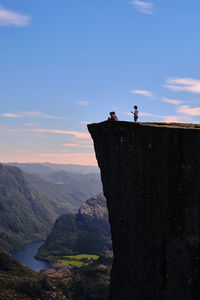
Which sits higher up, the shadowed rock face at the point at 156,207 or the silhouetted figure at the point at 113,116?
the silhouetted figure at the point at 113,116

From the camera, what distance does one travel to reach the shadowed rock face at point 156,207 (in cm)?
2194

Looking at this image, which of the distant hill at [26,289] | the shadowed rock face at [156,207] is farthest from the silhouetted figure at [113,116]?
the distant hill at [26,289]

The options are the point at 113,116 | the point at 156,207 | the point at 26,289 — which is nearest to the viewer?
the point at 156,207

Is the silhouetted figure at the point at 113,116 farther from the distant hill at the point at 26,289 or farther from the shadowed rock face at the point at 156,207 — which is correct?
the distant hill at the point at 26,289

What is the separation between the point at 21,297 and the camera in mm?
155375

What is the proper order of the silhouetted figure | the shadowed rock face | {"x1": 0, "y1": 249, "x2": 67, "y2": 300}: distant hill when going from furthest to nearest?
{"x1": 0, "y1": 249, "x2": 67, "y2": 300}: distant hill < the silhouetted figure < the shadowed rock face

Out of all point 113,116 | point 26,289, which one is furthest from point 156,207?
point 26,289

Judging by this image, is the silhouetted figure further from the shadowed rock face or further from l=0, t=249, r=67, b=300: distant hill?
l=0, t=249, r=67, b=300: distant hill

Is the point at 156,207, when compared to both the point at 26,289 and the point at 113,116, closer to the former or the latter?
the point at 113,116

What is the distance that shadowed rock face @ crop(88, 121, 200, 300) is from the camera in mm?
21938

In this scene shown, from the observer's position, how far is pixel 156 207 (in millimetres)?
22703

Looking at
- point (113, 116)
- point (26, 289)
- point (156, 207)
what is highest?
point (113, 116)

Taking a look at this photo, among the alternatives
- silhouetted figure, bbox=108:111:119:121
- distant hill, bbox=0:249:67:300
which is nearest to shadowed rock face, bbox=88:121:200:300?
silhouetted figure, bbox=108:111:119:121

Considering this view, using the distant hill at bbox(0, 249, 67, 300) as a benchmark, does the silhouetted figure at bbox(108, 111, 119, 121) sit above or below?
above
